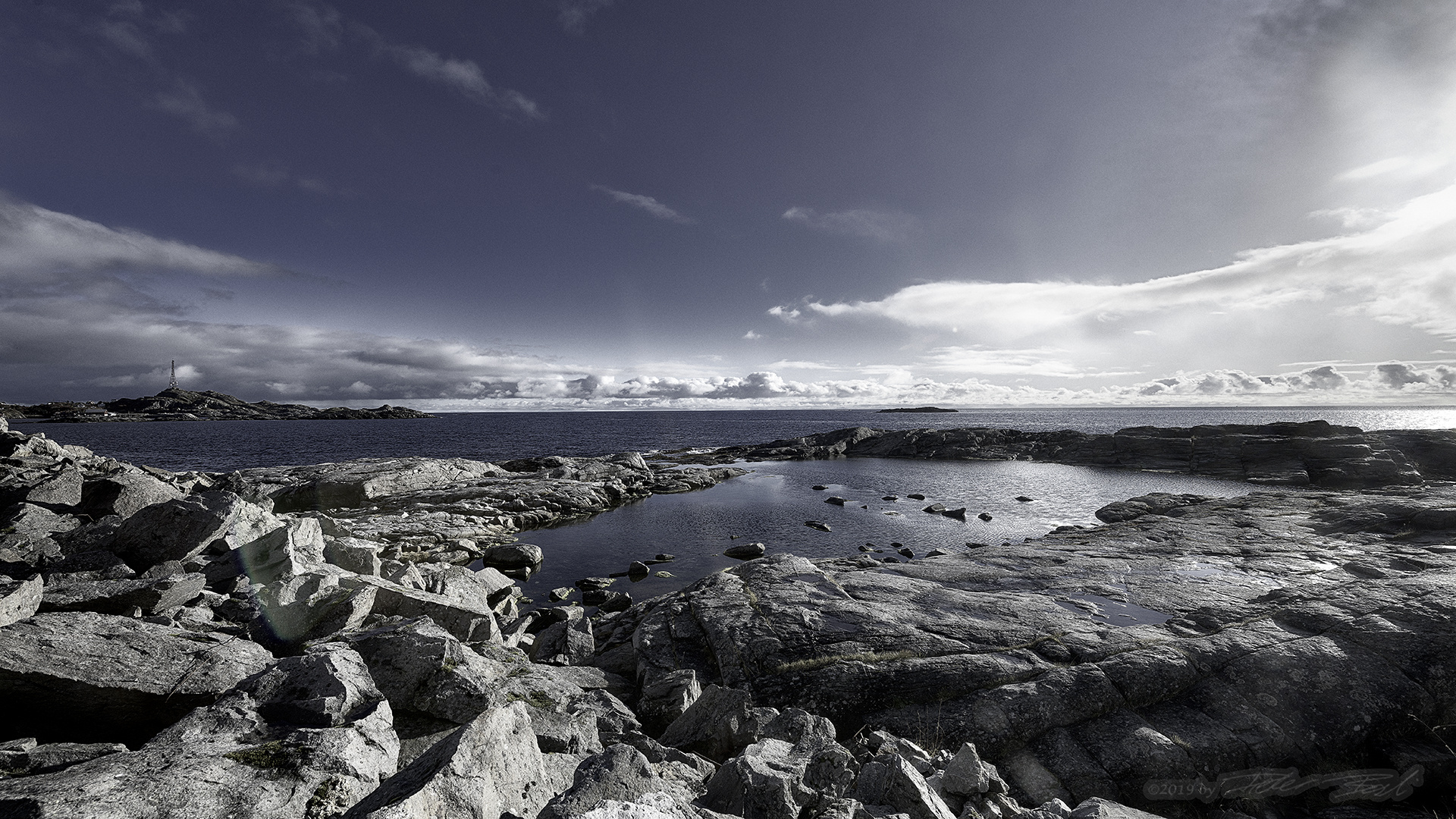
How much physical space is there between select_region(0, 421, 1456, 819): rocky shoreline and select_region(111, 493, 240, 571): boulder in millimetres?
56

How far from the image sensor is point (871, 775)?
6938 millimetres

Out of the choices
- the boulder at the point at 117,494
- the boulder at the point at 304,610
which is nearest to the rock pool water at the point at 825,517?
the boulder at the point at 304,610

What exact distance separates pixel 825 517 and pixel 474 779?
3890cm

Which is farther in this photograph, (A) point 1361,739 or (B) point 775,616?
(B) point 775,616

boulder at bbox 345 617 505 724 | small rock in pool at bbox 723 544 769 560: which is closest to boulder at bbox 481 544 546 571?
small rock in pool at bbox 723 544 769 560

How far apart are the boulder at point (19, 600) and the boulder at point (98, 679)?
1.71 ft

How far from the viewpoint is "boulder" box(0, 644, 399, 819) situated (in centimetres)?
432

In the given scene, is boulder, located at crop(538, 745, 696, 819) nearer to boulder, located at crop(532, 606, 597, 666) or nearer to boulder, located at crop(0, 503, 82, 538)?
boulder, located at crop(532, 606, 597, 666)

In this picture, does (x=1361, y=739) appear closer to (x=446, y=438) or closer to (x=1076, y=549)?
(x=1076, y=549)

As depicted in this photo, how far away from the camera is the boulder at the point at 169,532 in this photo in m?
12.7

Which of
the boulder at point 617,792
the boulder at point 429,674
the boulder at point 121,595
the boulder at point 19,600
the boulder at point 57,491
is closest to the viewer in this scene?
the boulder at point 617,792

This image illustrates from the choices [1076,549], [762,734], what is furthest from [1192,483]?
[762,734]

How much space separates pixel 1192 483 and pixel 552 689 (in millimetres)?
74975

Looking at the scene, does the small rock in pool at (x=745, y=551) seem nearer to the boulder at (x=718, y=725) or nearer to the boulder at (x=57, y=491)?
the boulder at (x=718, y=725)
